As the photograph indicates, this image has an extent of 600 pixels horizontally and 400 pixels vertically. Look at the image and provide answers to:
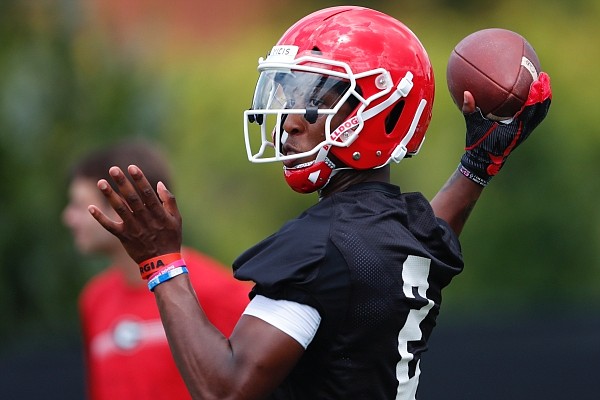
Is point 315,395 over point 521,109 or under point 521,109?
under

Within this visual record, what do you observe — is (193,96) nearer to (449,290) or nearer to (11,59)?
(11,59)

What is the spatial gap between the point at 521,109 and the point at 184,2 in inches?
261

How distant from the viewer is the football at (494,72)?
3156mm

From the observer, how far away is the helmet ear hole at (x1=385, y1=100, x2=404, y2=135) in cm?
299

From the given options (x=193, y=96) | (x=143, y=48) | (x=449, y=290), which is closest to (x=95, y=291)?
A: (x=143, y=48)

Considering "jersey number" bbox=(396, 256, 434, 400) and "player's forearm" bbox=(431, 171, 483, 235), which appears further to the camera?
"player's forearm" bbox=(431, 171, 483, 235)

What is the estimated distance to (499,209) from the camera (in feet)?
26.1

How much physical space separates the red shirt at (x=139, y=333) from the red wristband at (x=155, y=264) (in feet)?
4.87

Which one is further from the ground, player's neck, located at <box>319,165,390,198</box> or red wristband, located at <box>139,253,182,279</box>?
player's neck, located at <box>319,165,390,198</box>

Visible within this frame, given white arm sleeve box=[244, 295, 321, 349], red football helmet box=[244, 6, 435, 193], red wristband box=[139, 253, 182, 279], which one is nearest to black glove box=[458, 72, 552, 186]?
red football helmet box=[244, 6, 435, 193]

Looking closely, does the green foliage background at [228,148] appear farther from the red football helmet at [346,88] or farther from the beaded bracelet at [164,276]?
the beaded bracelet at [164,276]

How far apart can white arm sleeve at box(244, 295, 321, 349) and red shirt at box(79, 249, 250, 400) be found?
1.57 m

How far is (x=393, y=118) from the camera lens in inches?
118

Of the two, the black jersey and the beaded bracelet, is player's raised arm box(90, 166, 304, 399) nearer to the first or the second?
the beaded bracelet
